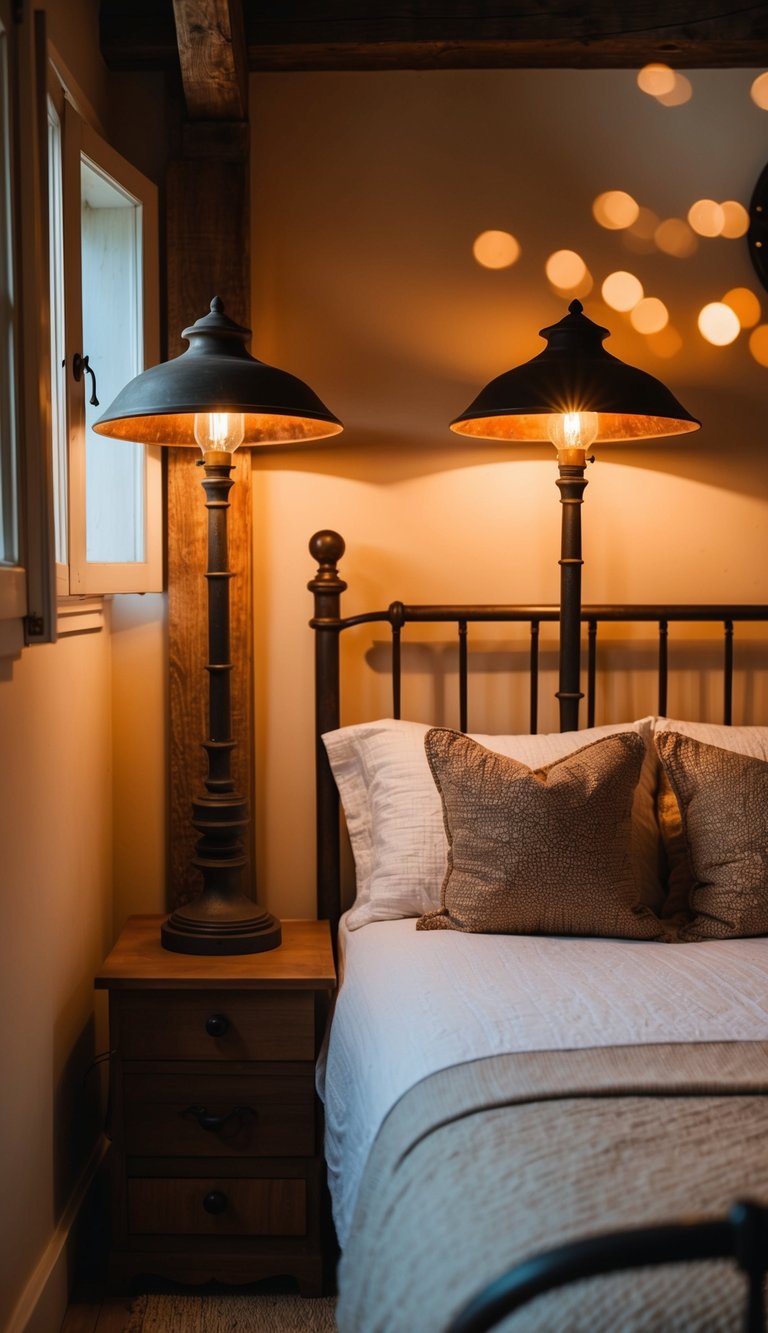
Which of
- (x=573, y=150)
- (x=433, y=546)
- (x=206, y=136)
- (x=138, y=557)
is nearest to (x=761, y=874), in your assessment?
(x=433, y=546)

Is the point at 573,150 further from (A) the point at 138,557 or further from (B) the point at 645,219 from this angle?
(A) the point at 138,557

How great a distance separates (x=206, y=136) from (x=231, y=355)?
69 centimetres

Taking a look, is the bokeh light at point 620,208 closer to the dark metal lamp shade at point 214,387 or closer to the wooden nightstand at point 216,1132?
the dark metal lamp shade at point 214,387

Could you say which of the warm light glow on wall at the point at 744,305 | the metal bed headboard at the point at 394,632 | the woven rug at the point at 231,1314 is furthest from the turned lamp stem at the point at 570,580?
the woven rug at the point at 231,1314

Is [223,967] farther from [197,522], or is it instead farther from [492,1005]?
[197,522]

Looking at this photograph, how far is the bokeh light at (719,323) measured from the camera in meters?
2.67

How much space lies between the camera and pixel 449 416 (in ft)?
8.75

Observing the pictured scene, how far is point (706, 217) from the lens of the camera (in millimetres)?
2654

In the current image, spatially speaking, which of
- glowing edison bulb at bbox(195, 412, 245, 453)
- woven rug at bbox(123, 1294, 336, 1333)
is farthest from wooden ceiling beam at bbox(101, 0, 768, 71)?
woven rug at bbox(123, 1294, 336, 1333)

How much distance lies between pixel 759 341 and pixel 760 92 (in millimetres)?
544

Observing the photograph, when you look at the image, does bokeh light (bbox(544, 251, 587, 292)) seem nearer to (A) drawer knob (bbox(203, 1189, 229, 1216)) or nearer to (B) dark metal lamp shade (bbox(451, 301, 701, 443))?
(B) dark metal lamp shade (bbox(451, 301, 701, 443))

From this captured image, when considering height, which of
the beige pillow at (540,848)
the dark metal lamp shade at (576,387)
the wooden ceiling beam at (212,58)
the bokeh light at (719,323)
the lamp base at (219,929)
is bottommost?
the lamp base at (219,929)

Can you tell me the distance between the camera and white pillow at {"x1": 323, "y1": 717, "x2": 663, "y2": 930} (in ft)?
7.27

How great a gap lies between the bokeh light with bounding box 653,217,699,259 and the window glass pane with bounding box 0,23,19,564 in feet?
4.91
